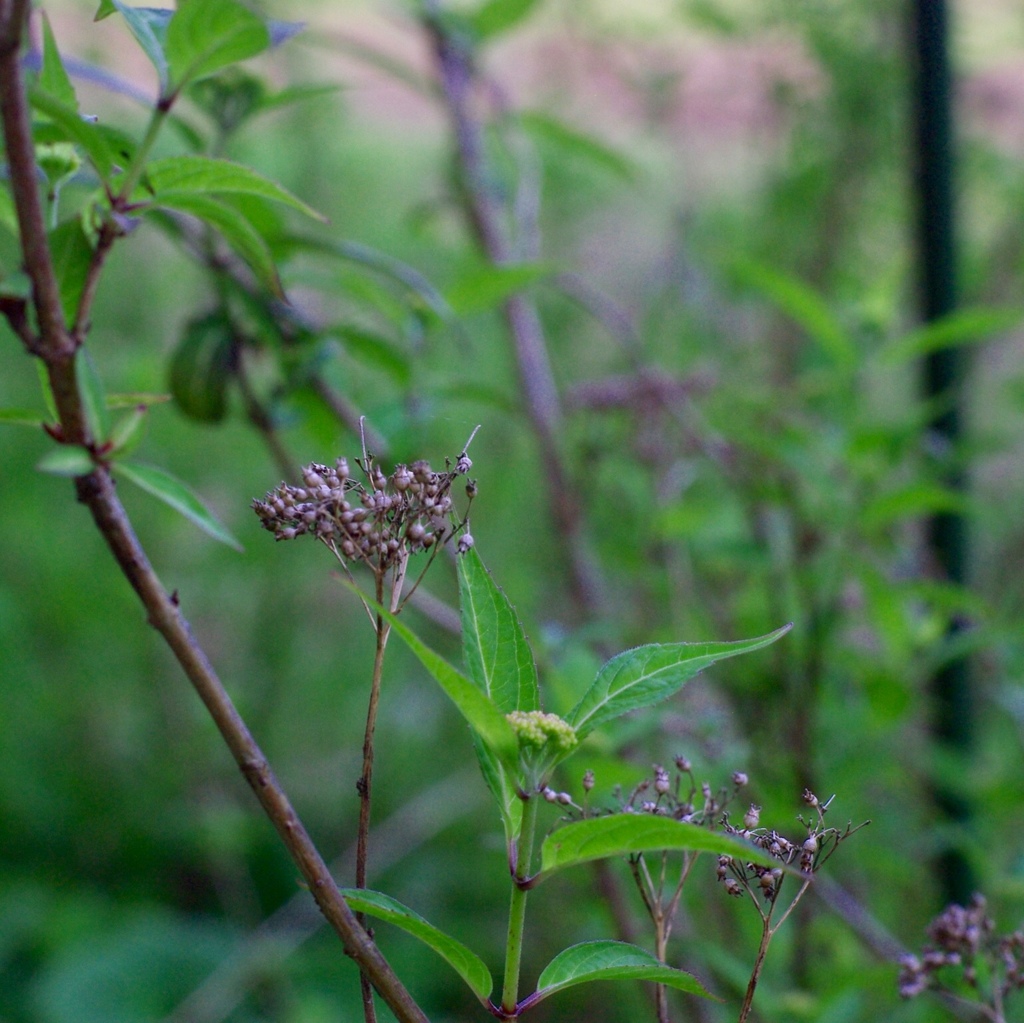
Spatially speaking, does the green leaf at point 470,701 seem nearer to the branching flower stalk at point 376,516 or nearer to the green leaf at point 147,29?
the branching flower stalk at point 376,516

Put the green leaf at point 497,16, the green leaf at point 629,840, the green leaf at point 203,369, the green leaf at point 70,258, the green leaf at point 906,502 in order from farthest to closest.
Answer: the green leaf at point 497,16 → the green leaf at point 906,502 → the green leaf at point 203,369 → the green leaf at point 70,258 → the green leaf at point 629,840

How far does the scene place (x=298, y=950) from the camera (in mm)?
1676

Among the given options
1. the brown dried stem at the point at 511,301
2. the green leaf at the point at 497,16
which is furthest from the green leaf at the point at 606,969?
the green leaf at the point at 497,16

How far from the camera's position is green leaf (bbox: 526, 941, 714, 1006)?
271 millimetres

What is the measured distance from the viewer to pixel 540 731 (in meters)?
0.28

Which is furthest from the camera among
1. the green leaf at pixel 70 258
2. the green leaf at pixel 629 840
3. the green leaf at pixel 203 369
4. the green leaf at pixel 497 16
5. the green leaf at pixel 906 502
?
the green leaf at pixel 497 16

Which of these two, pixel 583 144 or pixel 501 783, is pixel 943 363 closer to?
pixel 583 144

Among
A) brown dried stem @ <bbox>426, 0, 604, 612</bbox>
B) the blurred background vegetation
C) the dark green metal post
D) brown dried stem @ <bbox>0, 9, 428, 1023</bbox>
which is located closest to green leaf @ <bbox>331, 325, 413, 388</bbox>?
the blurred background vegetation

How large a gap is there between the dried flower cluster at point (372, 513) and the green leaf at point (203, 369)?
13.3 inches

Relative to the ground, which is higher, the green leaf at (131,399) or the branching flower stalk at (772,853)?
the green leaf at (131,399)

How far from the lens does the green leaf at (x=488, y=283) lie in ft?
2.23

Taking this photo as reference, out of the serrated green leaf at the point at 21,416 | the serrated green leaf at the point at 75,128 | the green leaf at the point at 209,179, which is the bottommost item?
the serrated green leaf at the point at 21,416

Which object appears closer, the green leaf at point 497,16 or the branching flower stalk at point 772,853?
the branching flower stalk at point 772,853

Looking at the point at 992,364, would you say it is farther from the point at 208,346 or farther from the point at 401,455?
the point at 208,346
